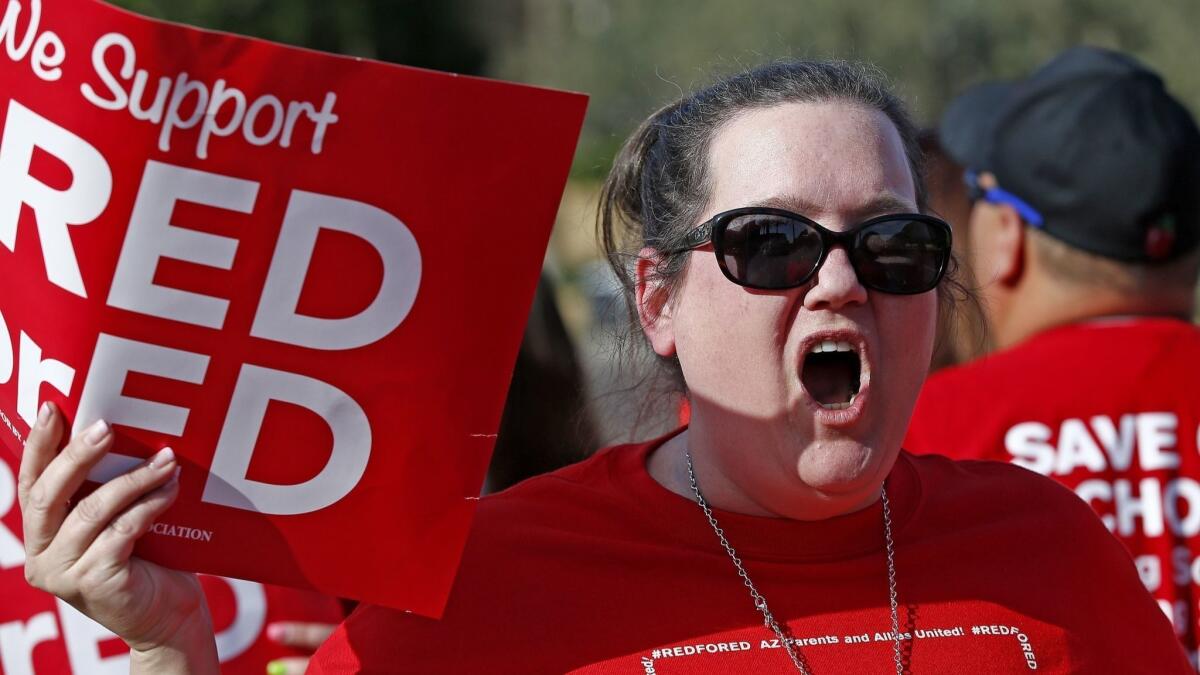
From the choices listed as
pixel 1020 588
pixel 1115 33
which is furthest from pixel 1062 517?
pixel 1115 33

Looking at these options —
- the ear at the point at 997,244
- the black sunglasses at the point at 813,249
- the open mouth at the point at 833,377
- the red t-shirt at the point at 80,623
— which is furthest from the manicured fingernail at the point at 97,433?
the ear at the point at 997,244

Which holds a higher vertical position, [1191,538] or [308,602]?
[1191,538]

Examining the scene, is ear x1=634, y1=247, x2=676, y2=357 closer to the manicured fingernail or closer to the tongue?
the tongue

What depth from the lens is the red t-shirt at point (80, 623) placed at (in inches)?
97.8

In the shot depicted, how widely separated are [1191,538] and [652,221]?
154 centimetres

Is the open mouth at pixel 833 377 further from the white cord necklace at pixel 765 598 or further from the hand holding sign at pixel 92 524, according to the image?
the hand holding sign at pixel 92 524

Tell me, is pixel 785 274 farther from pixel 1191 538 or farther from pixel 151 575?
pixel 1191 538

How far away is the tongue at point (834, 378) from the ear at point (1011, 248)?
1706mm

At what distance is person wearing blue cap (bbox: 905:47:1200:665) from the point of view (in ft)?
10.3

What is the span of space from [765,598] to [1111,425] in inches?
55.1

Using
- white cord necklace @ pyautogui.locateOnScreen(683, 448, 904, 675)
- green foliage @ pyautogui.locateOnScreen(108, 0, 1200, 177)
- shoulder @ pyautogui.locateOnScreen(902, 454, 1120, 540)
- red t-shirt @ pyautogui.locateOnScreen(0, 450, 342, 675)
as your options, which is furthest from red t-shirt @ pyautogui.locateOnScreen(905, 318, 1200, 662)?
green foliage @ pyautogui.locateOnScreen(108, 0, 1200, 177)

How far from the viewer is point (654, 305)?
237 cm

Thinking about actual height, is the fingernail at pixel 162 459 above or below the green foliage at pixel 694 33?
below

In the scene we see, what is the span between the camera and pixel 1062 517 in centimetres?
242
